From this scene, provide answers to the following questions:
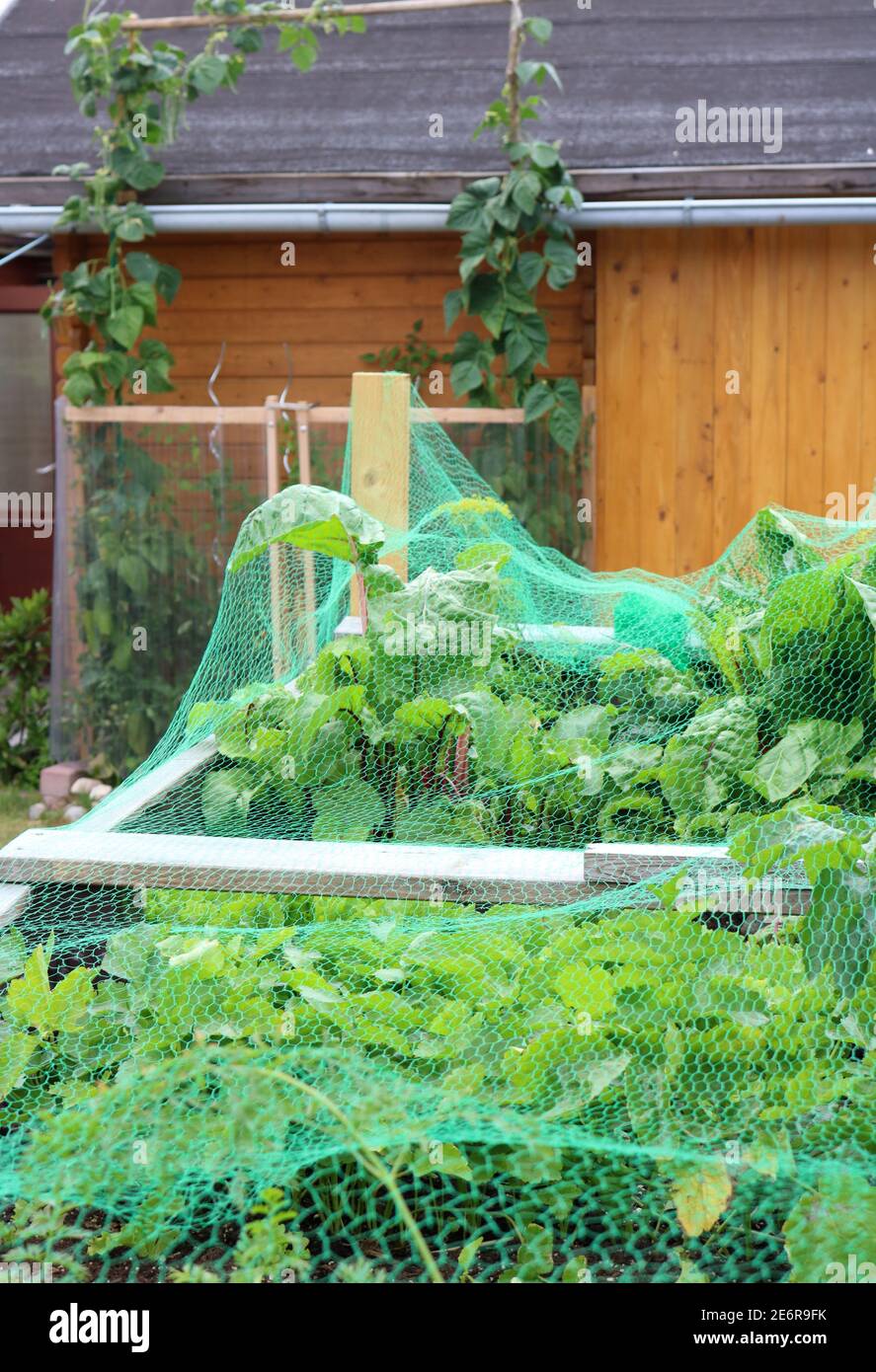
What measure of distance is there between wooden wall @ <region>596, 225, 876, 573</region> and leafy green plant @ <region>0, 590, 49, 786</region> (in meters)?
2.73

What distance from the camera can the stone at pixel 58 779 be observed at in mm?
6887

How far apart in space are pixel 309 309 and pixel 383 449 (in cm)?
358

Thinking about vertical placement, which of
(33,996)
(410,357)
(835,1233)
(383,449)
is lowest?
(835,1233)

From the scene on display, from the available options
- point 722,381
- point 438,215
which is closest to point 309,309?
point 438,215

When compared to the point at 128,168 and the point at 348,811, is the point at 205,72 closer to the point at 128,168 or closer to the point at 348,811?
the point at 128,168

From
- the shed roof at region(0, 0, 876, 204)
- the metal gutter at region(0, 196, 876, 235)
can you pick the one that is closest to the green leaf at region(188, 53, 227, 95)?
the shed roof at region(0, 0, 876, 204)

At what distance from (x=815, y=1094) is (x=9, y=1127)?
1.10m

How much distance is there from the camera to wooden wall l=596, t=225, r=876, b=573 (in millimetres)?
6918

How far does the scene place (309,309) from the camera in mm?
7469

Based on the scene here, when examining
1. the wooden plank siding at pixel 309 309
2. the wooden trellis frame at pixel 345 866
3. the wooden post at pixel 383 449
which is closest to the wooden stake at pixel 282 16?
the wooden plank siding at pixel 309 309

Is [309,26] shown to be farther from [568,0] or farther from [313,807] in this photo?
[313,807]

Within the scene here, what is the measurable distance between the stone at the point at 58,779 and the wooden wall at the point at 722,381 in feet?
8.49

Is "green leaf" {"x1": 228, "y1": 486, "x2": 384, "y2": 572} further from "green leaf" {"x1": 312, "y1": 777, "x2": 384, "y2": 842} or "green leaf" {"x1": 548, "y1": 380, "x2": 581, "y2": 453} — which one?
"green leaf" {"x1": 548, "y1": 380, "x2": 581, "y2": 453}
